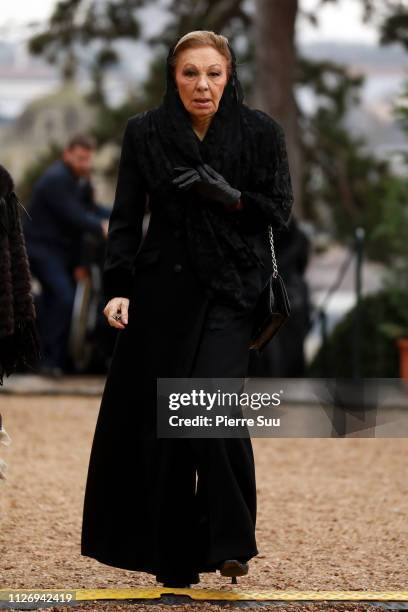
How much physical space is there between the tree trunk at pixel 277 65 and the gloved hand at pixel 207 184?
10847 millimetres

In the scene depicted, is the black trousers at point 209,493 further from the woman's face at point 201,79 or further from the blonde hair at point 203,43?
the blonde hair at point 203,43

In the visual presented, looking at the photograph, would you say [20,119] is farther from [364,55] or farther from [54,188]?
[54,188]

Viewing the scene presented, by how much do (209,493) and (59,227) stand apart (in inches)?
307

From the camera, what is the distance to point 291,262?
11.9 m

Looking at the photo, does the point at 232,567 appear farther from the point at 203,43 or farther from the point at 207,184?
the point at 203,43

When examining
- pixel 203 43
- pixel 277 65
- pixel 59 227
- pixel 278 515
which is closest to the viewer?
pixel 203 43

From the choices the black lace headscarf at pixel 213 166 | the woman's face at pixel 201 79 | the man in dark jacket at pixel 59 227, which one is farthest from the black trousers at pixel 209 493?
the man in dark jacket at pixel 59 227

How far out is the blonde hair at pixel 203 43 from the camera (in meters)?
4.98

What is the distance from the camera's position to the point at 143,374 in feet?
16.5

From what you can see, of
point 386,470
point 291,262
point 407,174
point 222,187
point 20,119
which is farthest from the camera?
point 20,119

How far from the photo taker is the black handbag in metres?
4.96

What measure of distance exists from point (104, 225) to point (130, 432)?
7.19m

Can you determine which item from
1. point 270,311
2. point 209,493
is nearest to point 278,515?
point 209,493

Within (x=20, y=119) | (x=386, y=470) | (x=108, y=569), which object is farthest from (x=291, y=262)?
(x=20, y=119)
